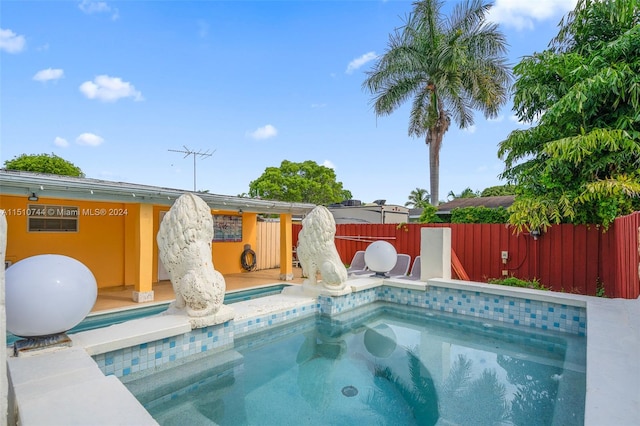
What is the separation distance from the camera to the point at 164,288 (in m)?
9.17

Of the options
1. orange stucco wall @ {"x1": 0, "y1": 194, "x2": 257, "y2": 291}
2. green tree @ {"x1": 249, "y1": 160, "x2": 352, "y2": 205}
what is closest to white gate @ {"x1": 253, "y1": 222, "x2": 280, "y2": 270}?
orange stucco wall @ {"x1": 0, "y1": 194, "x2": 257, "y2": 291}

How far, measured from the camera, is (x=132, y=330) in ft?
12.8

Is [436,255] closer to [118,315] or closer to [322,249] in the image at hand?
[322,249]

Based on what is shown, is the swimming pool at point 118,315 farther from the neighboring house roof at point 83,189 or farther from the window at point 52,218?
the window at point 52,218

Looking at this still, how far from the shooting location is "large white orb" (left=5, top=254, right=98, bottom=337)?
114 inches

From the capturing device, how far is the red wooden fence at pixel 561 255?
5777 mm

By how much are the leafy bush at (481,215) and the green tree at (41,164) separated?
78.1ft

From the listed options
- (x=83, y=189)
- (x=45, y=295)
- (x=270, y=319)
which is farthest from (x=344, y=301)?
(x=83, y=189)

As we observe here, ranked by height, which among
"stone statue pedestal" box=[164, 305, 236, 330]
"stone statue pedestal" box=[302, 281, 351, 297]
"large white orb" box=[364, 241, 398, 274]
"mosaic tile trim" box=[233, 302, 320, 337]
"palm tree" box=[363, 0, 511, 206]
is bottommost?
Result: "mosaic tile trim" box=[233, 302, 320, 337]

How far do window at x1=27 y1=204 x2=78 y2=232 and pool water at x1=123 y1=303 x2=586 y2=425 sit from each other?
22.0 ft

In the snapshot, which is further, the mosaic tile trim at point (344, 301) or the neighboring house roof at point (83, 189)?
the mosaic tile trim at point (344, 301)

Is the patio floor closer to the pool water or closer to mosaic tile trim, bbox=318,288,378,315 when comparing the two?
mosaic tile trim, bbox=318,288,378,315

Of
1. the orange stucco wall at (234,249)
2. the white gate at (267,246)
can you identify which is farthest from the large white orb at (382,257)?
the white gate at (267,246)

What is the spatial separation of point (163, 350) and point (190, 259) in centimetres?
120
